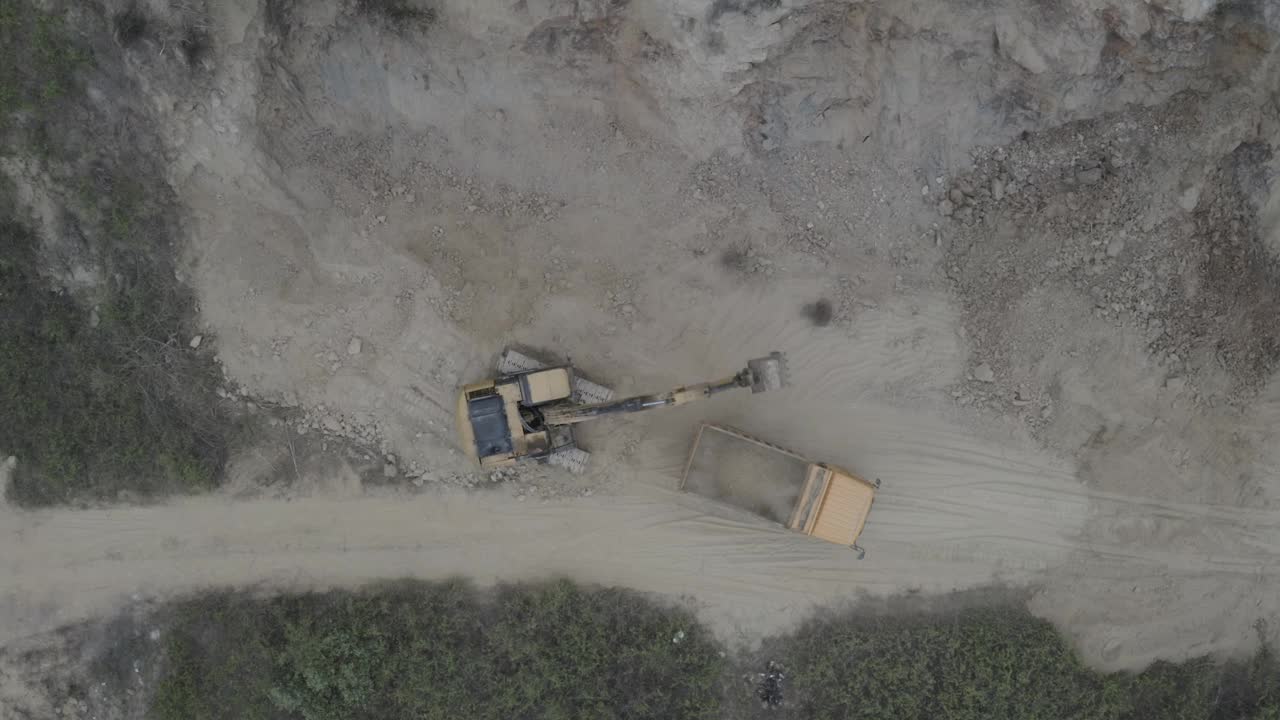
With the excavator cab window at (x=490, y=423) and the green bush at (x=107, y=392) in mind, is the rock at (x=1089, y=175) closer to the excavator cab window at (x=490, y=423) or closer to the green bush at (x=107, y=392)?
the excavator cab window at (x=490, y=423)

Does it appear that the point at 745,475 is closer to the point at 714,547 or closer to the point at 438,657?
the point at 714,547

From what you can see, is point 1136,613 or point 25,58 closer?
point 25,58

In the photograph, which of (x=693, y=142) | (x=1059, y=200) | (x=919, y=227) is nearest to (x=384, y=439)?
(x=693, y=142)

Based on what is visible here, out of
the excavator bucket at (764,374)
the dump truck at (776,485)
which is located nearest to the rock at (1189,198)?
the dump truck at (776,485)

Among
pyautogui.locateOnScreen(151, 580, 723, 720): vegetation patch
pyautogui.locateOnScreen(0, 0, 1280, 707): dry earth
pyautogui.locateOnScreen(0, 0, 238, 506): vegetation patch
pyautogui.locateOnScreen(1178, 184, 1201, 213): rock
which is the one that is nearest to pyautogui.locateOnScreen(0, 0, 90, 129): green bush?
pyautogui.locateOnScreen(0, 0, 238, 506): vegetation patch

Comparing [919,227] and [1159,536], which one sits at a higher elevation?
[919,227]

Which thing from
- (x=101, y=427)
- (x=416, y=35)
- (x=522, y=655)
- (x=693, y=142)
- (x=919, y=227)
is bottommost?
(x=522, y=655)

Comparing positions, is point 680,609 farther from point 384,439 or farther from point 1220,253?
point 1220,253
